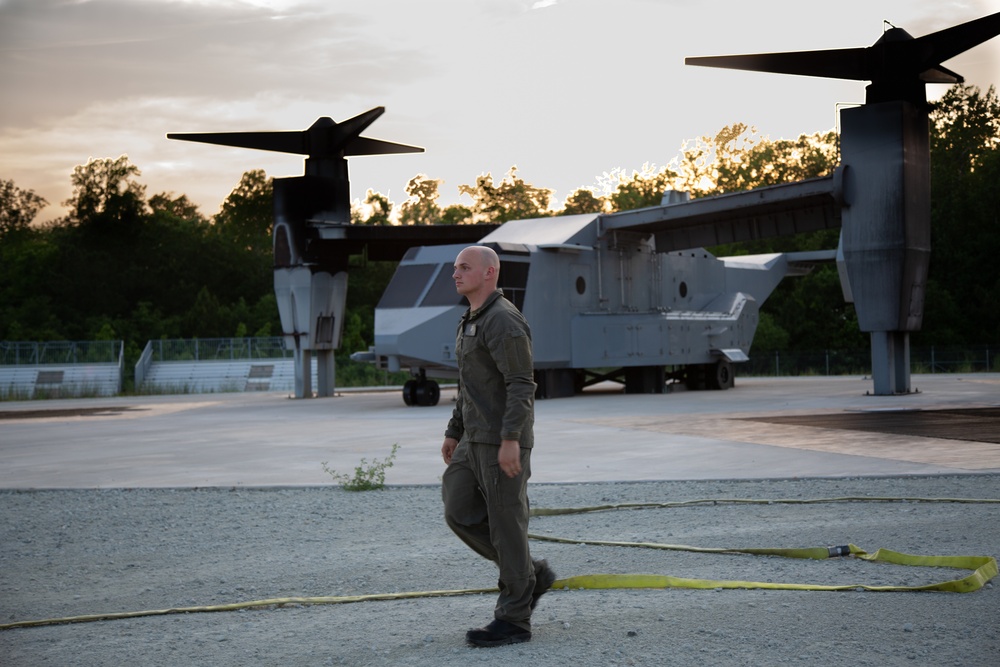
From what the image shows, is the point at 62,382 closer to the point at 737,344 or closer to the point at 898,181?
the point at 737,344

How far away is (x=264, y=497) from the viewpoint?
10062 mm

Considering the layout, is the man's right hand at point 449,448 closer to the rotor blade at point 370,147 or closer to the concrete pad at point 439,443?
the concrete pad at point 439,443

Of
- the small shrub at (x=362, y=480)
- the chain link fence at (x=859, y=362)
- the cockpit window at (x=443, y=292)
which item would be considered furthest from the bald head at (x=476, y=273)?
the chain link fence at (x=859, y=362)

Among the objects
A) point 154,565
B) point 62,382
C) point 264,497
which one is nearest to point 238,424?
point 264,497

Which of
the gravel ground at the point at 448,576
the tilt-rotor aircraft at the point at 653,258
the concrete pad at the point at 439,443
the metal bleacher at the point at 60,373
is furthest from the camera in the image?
the metal bleacher at the point at 60,373

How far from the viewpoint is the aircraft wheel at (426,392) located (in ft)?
77.6

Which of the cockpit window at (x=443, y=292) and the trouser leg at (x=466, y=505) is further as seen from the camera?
the cockpit window at (x=443, y=292)

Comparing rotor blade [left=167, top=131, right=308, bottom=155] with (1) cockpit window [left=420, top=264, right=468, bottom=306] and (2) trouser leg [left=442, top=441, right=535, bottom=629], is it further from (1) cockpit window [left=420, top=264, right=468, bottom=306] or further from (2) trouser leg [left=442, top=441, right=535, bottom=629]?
(2) trouser leg [left=442, top=441, right=535, bottom=629]

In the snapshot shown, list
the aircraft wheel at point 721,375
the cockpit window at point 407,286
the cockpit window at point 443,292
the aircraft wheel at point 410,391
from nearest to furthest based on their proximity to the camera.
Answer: the cockpit window at point 443,292, the aircraft wheel at point 410,391, the cockpit window at point 407,286, the aircraft wheel at point 721,375

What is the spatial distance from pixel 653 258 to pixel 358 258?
3778 centimetres

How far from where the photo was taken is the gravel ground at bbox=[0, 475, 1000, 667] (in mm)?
4785

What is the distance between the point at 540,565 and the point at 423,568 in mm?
1801

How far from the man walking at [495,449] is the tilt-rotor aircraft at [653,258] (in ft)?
58.1

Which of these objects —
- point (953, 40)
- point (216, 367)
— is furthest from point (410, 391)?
point (216, 367)
